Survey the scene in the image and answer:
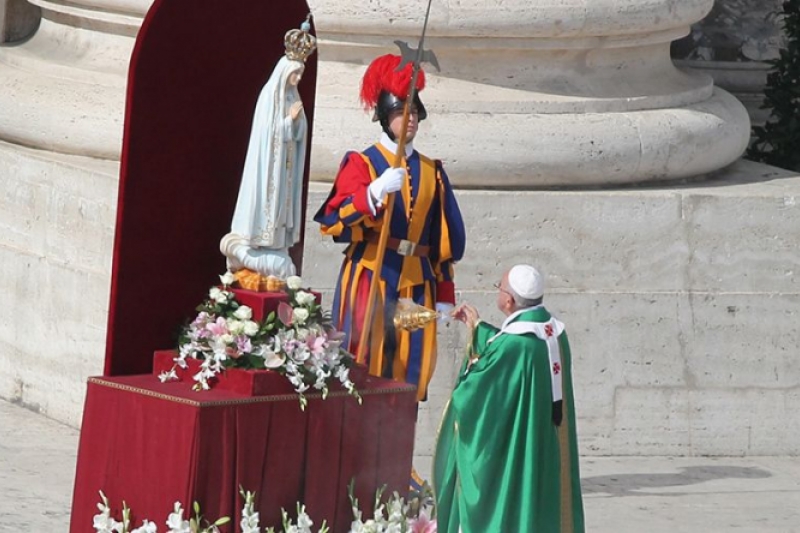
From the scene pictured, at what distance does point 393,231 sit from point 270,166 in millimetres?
972

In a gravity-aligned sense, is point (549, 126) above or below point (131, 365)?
above

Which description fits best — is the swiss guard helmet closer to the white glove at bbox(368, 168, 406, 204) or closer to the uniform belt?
the white glove at bbox(368, 168, 406, 204)

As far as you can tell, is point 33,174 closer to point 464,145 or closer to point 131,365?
point 464,145

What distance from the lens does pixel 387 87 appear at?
892 cm

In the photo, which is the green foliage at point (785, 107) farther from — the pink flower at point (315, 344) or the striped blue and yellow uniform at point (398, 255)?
the pink flower at point (315, 344)

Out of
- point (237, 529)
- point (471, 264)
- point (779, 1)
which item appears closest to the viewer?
point (237, 529)

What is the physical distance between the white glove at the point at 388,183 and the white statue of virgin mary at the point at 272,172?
51cm

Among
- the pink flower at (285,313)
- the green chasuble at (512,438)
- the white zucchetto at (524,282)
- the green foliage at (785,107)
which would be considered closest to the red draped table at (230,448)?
the pink flower at (285,313)

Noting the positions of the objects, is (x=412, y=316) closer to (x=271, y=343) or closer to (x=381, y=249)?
(x=381, y=249)

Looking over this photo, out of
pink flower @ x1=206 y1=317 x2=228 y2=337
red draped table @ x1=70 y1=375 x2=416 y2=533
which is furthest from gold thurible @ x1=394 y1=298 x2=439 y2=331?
pink flower @ x1=206 y1=317 x2=228 y2=337

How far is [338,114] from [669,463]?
83.5 inches

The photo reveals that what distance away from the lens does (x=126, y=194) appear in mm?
8336

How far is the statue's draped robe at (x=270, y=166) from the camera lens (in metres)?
8.30

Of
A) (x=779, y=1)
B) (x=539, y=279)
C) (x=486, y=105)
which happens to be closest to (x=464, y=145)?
(x=486, y=105)
